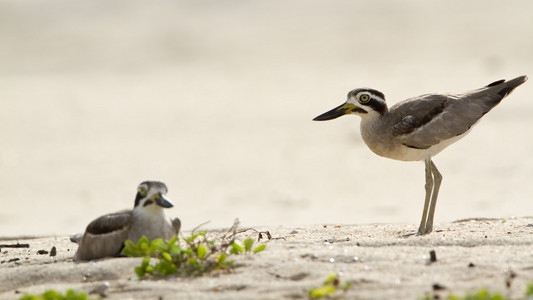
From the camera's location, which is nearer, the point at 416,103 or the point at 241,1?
the point at 416,103

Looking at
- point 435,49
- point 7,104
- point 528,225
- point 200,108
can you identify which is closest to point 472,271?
point 528,225

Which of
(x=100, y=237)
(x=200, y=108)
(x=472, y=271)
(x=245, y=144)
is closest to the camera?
(x=472, y=271)

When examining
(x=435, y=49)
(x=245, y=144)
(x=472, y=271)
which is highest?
(x=435, y=49)

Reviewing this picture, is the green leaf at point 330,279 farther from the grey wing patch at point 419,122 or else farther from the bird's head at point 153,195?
the grey wing patch at point 419,122

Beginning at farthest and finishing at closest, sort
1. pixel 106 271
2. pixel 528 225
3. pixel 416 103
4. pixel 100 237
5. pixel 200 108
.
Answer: pixel 200 108 < pixel 416 103 < pixel 528 225 < pixel 100 237 < pixel 106 271

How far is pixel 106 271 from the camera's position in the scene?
5457mm

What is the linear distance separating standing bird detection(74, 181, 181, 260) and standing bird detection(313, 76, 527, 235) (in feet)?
8.26

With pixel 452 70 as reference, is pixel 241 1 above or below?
above

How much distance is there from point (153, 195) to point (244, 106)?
513 inches

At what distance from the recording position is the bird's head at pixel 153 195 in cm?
583

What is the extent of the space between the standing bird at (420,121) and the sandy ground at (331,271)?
4.00 feet

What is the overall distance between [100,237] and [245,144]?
1042 cm

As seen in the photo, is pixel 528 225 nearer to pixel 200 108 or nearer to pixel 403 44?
pixel 200 108

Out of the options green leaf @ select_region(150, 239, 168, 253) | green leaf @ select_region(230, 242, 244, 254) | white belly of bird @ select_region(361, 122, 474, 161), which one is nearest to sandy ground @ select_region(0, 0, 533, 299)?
green leaf @ select_region(230, 242, 244, 254)
